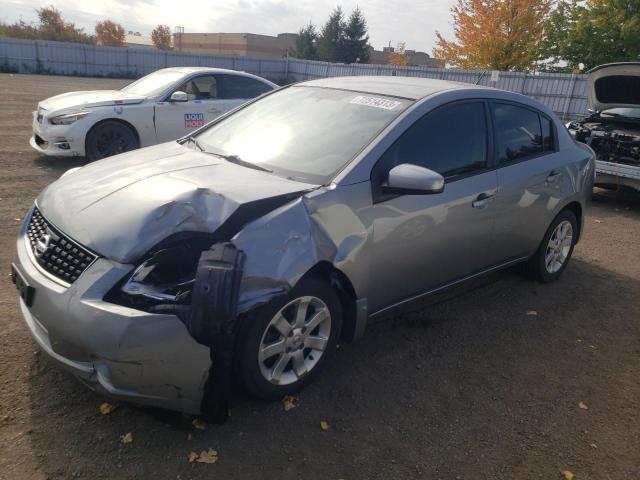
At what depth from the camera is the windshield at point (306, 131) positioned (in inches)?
125

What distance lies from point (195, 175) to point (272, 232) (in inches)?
29.0

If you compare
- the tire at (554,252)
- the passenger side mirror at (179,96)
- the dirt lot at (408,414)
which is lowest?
the dirt lot at (408,414)

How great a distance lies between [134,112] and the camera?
777cm

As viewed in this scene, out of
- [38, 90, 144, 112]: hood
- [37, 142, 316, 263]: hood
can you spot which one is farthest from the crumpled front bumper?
[38, 90, 144, 112]: hood

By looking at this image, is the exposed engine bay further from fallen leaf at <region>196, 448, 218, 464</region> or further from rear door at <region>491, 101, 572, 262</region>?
fallen leaf at <region>196, 448, 218, 464</region>

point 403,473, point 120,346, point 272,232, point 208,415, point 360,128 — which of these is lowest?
point 403,473

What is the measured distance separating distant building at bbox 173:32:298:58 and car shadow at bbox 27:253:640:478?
71592 millimetres

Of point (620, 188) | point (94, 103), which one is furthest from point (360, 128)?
point (620, 188)

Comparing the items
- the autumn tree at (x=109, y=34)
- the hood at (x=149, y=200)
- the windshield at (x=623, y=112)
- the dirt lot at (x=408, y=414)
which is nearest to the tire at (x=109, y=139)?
the dirt lot at (x=408, y=414)

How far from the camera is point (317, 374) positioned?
3059mm

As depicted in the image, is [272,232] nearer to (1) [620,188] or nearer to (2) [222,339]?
(2) [222,339]

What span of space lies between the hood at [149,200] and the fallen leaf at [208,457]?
1005mm

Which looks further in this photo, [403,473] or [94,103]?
[94,103]

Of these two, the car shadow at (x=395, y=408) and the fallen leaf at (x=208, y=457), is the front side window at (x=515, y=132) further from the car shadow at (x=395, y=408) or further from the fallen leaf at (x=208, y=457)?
the fallen leaf at (x=208, y=457)
